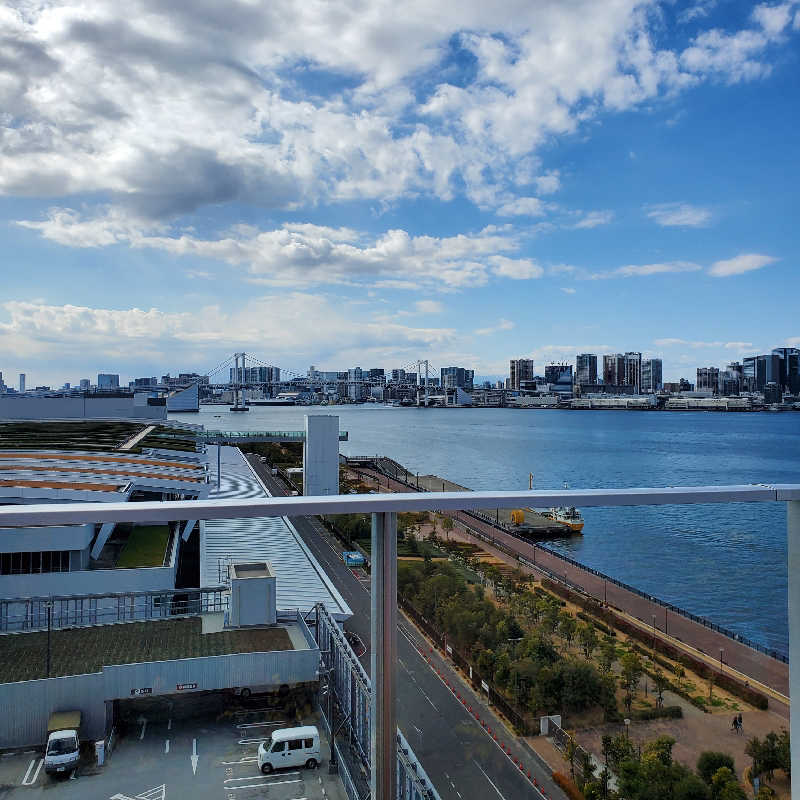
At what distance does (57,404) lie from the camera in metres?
13.2

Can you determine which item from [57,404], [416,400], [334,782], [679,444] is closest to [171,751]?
[334,782]

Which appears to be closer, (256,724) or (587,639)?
(256,724)

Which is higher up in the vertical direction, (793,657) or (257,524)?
(257,524)

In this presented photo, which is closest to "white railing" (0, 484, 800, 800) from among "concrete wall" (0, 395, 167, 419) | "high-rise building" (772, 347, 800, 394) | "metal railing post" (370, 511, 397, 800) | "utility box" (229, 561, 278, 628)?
"metal railing post" (370, 511, 397, 800)

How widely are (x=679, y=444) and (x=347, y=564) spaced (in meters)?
28.7

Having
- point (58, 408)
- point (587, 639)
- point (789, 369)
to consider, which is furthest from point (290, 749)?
point (789, 369)

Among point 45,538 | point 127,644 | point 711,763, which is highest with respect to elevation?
point 45,538

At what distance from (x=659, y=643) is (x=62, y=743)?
1.69 feet

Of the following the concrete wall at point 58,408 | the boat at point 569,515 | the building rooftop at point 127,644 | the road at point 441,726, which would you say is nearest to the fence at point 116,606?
the building rooftop at point 127,644

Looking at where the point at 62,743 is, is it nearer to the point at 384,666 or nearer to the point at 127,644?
the point at 127,644

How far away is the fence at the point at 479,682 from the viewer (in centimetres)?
54

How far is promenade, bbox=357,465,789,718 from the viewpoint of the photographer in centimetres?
58

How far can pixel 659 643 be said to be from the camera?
0.61m

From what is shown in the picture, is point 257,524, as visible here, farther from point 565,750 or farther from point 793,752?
point 793,752
